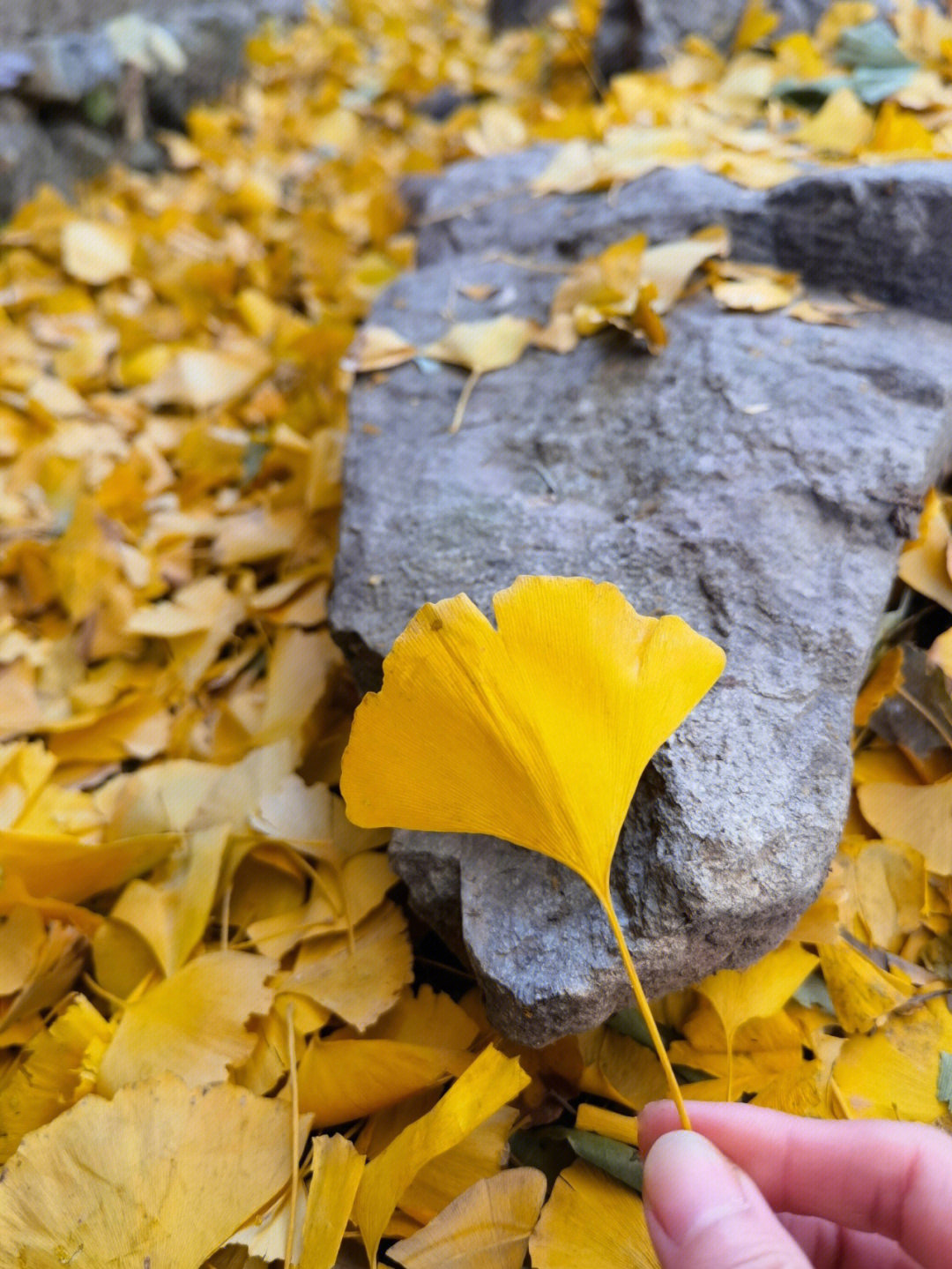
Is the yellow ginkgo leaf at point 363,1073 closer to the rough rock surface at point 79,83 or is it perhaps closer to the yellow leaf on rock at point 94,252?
the yellow leaf on rock at point 94,252

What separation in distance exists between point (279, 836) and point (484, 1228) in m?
0.25

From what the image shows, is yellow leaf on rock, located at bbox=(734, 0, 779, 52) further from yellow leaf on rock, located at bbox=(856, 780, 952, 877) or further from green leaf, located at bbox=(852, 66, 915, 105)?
yellow leaf on rock, located at bbox=(856, 780, 952, 877)

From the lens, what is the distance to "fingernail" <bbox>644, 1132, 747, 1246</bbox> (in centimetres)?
36

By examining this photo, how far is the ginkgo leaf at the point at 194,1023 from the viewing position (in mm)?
497

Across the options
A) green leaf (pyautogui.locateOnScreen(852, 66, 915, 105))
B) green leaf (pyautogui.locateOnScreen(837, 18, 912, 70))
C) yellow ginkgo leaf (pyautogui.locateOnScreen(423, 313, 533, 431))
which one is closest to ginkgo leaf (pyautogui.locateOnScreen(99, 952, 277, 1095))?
yellow ginkgo leaf (pyautogui.locateOnScreen(423, 313, 533, 431))

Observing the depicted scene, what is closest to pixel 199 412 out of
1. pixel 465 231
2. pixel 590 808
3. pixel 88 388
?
pixel 88 388

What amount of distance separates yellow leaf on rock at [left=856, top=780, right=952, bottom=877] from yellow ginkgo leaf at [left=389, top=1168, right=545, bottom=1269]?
1.01 ft

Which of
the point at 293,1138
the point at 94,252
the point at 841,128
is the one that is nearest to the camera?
the point at 293,1138

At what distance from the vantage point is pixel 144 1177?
1.43ft

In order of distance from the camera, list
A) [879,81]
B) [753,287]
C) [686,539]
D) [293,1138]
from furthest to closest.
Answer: [879,81]
[753,287]
[686,539]
[293,1138]

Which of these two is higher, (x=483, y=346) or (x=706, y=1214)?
(x=483, y=346)

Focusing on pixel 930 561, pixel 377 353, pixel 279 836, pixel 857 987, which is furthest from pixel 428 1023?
pixel 377 353

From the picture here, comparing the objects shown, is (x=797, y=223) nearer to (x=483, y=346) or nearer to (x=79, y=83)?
(x=483, y=346)

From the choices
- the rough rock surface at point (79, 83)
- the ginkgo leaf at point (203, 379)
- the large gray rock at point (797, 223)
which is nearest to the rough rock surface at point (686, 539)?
the large gray rock at point (797, 223)
